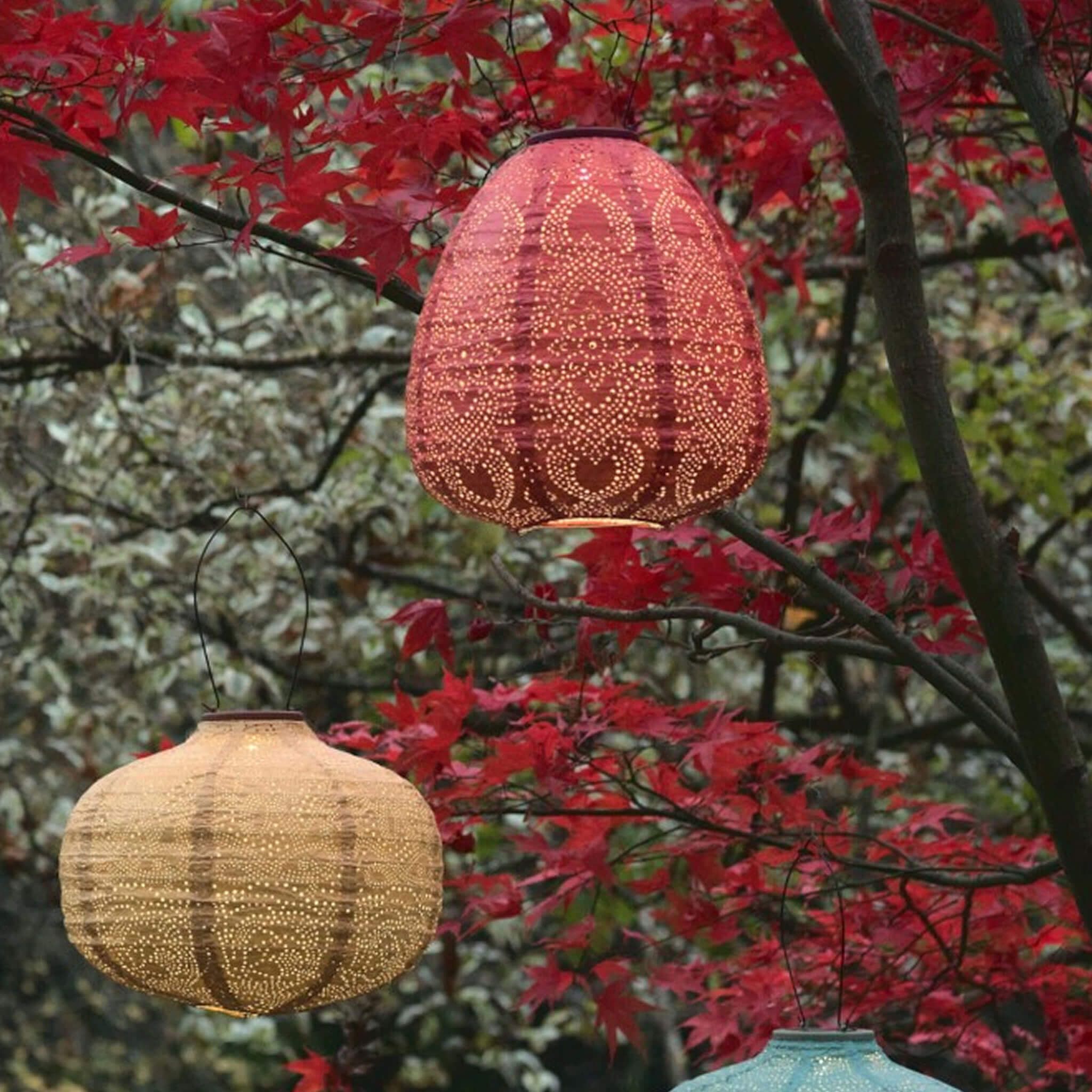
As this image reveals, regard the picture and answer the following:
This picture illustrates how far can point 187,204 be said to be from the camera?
2.33 metres

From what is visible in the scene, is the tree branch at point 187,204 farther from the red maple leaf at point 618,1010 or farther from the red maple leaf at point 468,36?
the red maple leaf at point 618,1010

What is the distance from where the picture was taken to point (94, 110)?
2.60m

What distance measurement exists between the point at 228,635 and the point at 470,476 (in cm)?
304

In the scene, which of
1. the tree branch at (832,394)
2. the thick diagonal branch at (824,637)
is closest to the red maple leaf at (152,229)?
the thick diagonal branch at (824,637)

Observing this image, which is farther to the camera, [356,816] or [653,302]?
[356,816]

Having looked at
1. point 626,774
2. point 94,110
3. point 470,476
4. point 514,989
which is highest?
point 94,110

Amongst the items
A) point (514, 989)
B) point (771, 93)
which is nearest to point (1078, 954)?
point (771, 93)

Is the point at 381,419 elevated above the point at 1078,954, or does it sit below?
above

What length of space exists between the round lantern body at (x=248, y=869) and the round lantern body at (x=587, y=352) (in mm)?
543

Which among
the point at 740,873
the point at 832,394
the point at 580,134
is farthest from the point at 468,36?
the point at 832,394

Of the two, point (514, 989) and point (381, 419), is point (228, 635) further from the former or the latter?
point (514, 989)

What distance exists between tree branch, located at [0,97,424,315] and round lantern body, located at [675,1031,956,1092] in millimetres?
951

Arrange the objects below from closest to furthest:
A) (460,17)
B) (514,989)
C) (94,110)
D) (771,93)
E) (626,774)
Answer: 1. (460,17)
2. (94,110)
3. (771,93)
4. (626,774)
5. (514,989)

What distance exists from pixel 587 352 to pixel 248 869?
32.8 inches
